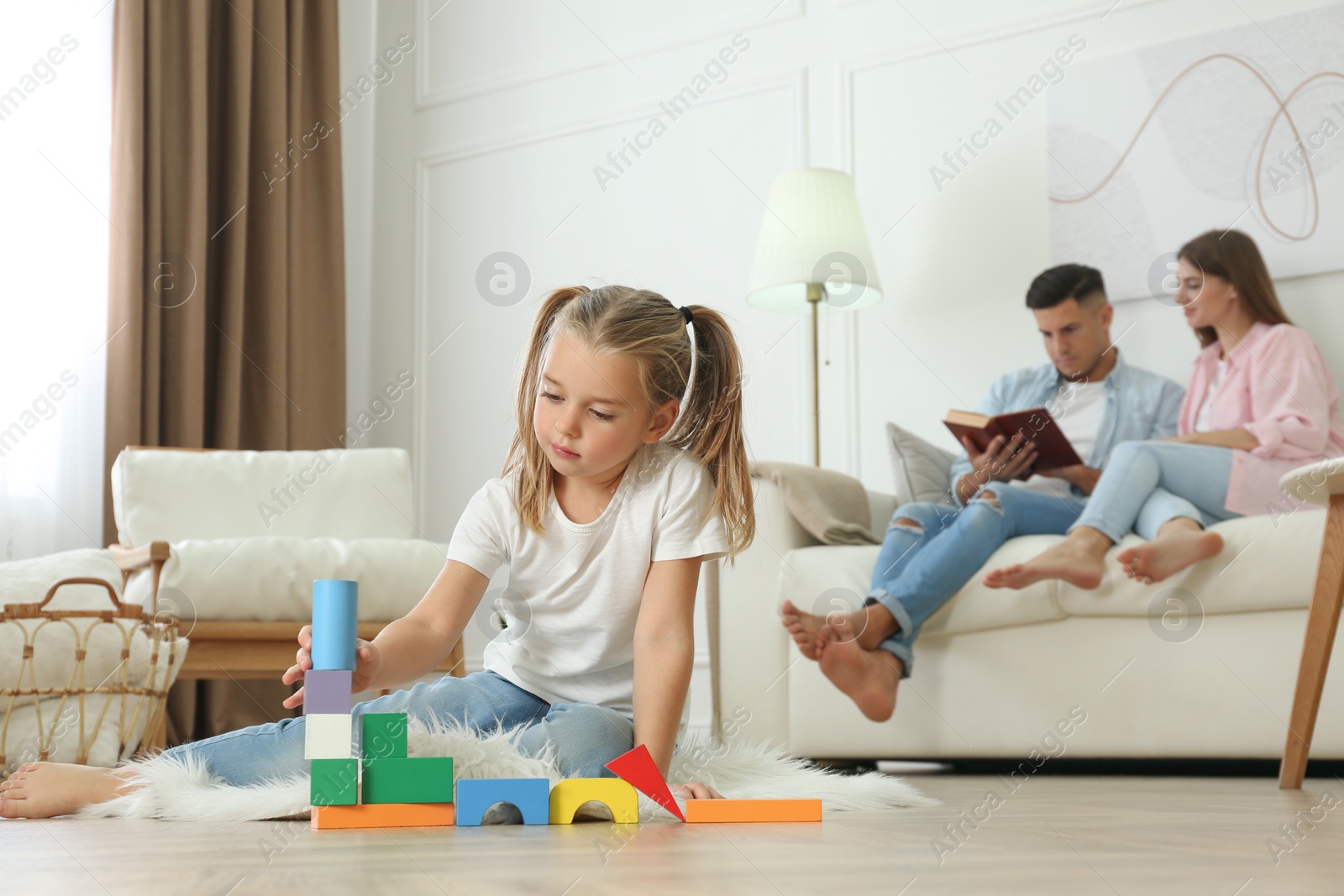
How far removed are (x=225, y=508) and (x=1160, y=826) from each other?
2114 millimetres

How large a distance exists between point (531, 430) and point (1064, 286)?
177 cm

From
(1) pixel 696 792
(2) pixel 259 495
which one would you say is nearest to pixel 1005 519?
(1) pixel 696 792

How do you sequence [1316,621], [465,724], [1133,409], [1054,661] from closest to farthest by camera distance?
[465,724]
[1316,621]
[1054,661]
[1133,409]

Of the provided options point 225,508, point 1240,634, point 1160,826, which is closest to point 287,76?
point 225,508

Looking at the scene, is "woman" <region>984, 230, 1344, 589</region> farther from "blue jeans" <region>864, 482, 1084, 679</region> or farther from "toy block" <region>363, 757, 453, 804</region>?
"toy block" <region>363, 757, 453, 804</region>

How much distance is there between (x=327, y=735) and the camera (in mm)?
954

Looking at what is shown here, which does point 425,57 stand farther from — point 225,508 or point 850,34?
point 225,508

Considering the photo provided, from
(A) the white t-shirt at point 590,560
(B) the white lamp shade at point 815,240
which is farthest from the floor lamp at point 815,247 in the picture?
(A) the white t-shirt at point 590,560

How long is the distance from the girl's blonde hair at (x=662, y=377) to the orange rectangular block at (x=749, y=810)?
32cm

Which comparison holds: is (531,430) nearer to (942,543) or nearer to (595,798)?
(595,798)

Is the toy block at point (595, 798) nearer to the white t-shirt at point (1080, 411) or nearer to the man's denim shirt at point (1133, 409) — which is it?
the man's denim shirt at point (1133, 409)

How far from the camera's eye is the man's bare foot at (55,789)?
1085 mm

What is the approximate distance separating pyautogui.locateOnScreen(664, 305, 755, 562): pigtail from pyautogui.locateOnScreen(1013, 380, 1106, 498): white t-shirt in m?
1.45

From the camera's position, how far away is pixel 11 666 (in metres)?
1.62
